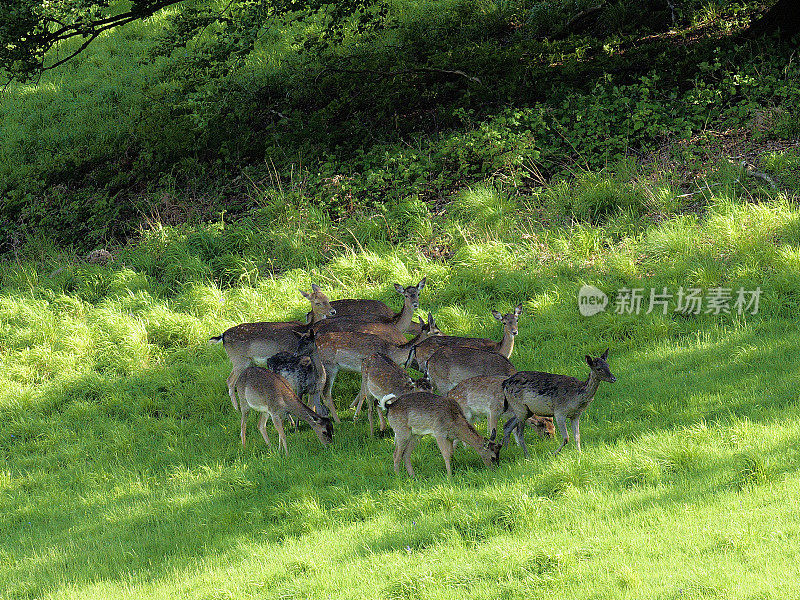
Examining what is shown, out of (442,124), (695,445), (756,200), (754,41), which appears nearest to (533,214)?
(756,200)

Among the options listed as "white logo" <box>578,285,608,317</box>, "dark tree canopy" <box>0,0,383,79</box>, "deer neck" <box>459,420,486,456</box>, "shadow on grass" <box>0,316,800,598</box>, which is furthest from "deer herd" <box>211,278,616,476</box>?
"dark tree canopy" <box>0,0,383,79</box>

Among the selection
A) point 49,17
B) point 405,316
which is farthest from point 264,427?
point 49,17

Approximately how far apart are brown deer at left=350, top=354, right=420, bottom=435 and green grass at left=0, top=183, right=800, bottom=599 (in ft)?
1.38

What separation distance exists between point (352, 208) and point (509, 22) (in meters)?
7.50

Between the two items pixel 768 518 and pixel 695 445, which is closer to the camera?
pixel 768 518

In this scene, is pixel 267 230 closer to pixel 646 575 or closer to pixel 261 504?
pixel 261 504

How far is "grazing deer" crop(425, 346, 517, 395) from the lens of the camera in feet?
29.6

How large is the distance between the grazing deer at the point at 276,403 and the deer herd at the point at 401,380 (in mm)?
10

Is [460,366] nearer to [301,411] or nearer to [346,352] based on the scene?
[346,352]

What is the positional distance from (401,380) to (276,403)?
133cm

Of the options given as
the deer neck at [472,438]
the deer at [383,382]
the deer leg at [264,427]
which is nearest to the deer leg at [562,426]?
the deer neck at [472,438]

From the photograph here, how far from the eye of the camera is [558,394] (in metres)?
7.91

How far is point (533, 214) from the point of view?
13.8 metres

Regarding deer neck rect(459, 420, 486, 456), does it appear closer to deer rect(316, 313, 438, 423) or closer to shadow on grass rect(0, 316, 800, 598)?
shadow on grass rect(0, 316, 800, 598)
